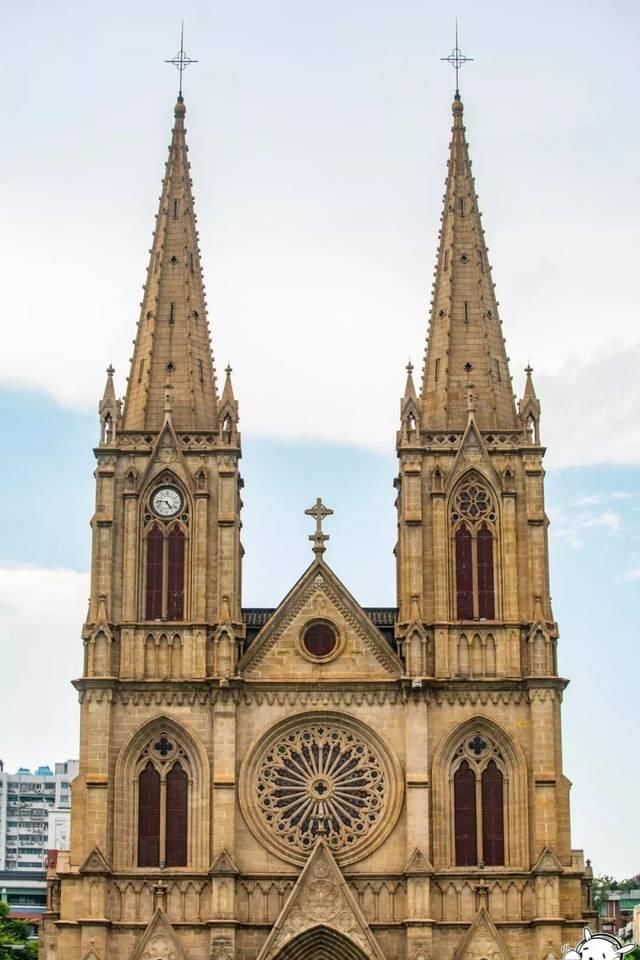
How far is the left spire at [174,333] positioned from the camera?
218 feet

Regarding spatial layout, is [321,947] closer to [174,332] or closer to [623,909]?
[174,332]

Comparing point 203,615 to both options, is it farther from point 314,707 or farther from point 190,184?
point 190,184

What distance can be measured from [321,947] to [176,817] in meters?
A: 6.21

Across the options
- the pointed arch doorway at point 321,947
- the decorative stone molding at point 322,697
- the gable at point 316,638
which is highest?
the gable at point 316,638

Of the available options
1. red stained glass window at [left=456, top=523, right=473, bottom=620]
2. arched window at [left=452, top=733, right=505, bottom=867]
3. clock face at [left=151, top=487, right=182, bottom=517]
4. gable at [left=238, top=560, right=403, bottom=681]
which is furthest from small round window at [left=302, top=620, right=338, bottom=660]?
clock face at [left=151, top=487, right=182, bottom=517]

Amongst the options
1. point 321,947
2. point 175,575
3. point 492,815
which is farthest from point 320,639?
point 321,947

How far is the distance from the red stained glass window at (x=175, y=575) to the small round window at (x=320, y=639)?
168 inches

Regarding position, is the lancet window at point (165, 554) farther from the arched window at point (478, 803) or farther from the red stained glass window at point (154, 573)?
the arched window at point (478, 803)

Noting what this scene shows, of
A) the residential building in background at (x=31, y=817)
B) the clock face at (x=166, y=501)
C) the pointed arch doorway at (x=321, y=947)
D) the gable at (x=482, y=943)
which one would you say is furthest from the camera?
the residential building in background at (x=31, y=817)

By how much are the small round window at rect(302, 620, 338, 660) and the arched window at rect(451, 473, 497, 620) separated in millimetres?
4239

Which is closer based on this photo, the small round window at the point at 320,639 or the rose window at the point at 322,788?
the rose window at the point at 322,788

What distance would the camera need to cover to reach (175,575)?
64.1 meters

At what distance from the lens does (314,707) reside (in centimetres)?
6250

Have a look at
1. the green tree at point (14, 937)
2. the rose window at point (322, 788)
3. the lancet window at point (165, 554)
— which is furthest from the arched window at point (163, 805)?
the green tree at point (14, 937)
